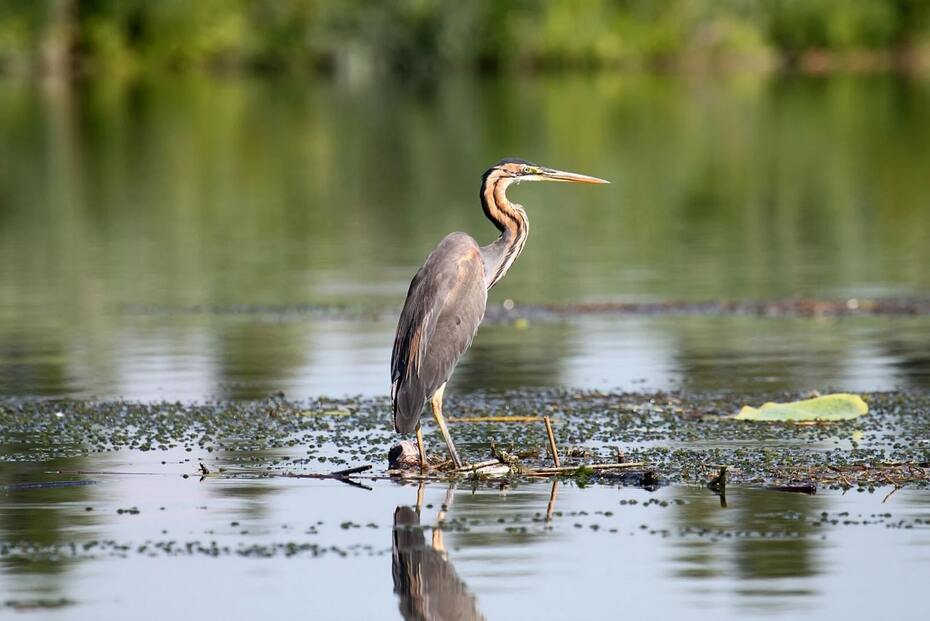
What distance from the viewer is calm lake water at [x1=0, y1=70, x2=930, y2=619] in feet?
25.4

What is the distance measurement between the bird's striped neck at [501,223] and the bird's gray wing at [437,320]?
19cm

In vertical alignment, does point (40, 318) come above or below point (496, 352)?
above

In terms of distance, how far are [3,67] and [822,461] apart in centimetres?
8129

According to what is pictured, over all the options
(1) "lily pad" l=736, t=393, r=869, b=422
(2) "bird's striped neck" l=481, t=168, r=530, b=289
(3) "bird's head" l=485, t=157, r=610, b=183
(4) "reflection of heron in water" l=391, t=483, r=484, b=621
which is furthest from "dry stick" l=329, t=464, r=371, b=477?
(1) "lily pad" l=736, t=393, r=869, b=422

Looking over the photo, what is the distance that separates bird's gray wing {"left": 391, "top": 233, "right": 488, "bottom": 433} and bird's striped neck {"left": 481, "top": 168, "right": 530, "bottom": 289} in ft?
0.63

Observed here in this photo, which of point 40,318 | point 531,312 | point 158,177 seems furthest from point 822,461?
point 158,177

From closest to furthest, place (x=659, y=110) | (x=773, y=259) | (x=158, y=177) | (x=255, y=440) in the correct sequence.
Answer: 1. (x=255, y=440)
2. (x=773, y=259)
3. (x=158, y=177)
4. (x=659, y=110)

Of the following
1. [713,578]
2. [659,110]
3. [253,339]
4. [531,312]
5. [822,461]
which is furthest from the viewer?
[659,110]

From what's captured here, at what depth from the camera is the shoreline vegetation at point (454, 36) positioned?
7738cm

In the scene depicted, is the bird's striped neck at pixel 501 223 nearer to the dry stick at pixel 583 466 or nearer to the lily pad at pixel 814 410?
the dry stick at pixel 583 466

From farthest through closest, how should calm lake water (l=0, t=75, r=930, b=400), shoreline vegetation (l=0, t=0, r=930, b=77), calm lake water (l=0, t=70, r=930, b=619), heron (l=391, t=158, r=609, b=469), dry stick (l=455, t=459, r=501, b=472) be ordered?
1. shoreline vegetation (l=0, t=0, r=930, b=77)
2. calm lake water (l=0, t=75, r=930, b=400)
3. heron (l=391, t=158, r=609, b=469)
4. dry stick (l=455, t=459, r=501, b=472)
5. calm lake water (l=0, t=70, r=930, b=619)

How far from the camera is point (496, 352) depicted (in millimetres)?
14812

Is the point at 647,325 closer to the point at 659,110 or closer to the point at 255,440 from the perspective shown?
the point at 255,440

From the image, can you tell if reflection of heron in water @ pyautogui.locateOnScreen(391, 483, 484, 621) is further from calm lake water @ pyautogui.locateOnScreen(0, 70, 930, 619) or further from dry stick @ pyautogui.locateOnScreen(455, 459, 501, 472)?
dry stick @ pyautogui.locateOnScreen(455, 459, 501, 472)
